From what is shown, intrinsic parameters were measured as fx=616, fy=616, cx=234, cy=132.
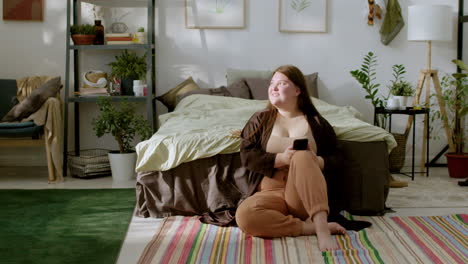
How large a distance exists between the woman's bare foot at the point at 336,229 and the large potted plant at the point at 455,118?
2330mm

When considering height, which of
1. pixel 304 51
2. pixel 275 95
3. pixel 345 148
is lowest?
pixel 345 148

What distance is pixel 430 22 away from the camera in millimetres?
5168

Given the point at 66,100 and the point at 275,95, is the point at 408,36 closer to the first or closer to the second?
the point at 275,95

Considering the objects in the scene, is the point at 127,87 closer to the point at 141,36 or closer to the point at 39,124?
the point at 141,36

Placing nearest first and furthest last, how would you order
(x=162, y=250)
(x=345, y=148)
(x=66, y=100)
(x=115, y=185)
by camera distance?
(x=162, y=250), (x=345, y=148), (x=115, y=185), (x=66, y=100)

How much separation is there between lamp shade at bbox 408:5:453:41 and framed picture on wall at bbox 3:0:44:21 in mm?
3237

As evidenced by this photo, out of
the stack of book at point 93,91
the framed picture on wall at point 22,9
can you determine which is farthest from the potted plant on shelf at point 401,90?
the framed picture on wall at point 22,9

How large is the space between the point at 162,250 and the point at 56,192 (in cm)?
172

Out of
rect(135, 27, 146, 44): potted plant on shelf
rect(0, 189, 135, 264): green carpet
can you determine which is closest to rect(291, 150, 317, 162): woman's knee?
rect(0, 189, 135, 264): green carpet

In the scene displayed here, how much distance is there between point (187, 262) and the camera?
8.71ft

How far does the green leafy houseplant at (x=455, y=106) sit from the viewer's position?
17.5 feet

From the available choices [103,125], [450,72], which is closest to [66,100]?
[103,125]

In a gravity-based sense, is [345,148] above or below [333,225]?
above

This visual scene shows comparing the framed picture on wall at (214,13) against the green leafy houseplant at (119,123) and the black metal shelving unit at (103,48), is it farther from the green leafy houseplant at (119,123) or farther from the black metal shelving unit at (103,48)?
the green leafy houseplant at (119,123)
